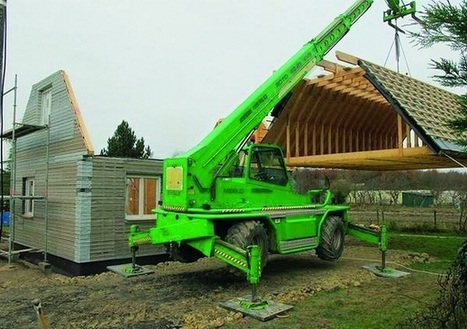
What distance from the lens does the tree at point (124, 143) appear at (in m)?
28.6

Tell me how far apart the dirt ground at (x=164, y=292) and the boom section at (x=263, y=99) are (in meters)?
2.21

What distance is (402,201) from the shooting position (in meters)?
38.2

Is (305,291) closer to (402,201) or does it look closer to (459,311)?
(459,311)

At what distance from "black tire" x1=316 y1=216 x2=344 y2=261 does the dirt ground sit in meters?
0.36

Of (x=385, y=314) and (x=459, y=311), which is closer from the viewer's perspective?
(x=459, y=311)

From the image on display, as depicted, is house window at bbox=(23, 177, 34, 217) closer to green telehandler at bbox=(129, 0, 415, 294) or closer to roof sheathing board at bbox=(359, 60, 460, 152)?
green telehandler at bbox=(129, 0, 415, 294)

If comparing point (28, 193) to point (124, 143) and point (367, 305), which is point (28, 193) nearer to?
point (367, 305)

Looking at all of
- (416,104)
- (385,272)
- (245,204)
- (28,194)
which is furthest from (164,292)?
(28,194)

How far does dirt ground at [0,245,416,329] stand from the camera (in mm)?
6254

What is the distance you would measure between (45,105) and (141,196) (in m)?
4.69

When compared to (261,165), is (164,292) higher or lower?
lower

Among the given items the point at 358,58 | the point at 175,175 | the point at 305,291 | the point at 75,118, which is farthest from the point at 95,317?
the point at 358,58

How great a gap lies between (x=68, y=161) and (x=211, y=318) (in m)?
7.19

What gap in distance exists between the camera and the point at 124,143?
28875 millimetres
